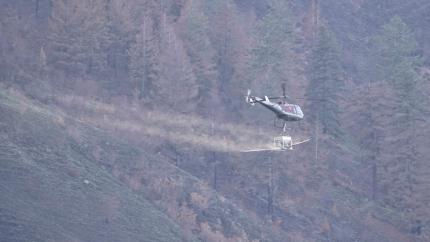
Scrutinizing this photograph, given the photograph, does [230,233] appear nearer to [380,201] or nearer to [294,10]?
[380,201]

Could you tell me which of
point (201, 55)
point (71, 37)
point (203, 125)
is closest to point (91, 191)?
point (203, 125)

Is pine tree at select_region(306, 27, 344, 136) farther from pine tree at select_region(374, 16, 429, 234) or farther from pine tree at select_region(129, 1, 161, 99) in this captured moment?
pine tree at select_region(129, 1, 161, 99)

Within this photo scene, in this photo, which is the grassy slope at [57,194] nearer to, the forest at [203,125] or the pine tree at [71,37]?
the forest at [203,125]

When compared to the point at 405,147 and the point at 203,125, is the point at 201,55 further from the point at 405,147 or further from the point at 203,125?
the point at 405,147

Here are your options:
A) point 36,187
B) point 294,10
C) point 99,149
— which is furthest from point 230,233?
point 294,10

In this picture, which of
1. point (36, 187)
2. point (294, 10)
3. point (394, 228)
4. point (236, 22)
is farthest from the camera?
point (294, 10)

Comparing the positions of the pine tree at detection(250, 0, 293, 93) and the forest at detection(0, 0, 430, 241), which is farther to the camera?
the pine tree at detection(250, 0, 293, 93)

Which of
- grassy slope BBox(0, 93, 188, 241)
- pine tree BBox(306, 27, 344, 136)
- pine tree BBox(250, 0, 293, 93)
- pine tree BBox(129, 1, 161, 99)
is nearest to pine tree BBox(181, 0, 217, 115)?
pine tree BBox(129, 1, 161, 99)

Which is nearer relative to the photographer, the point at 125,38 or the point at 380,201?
the point at 380,201
